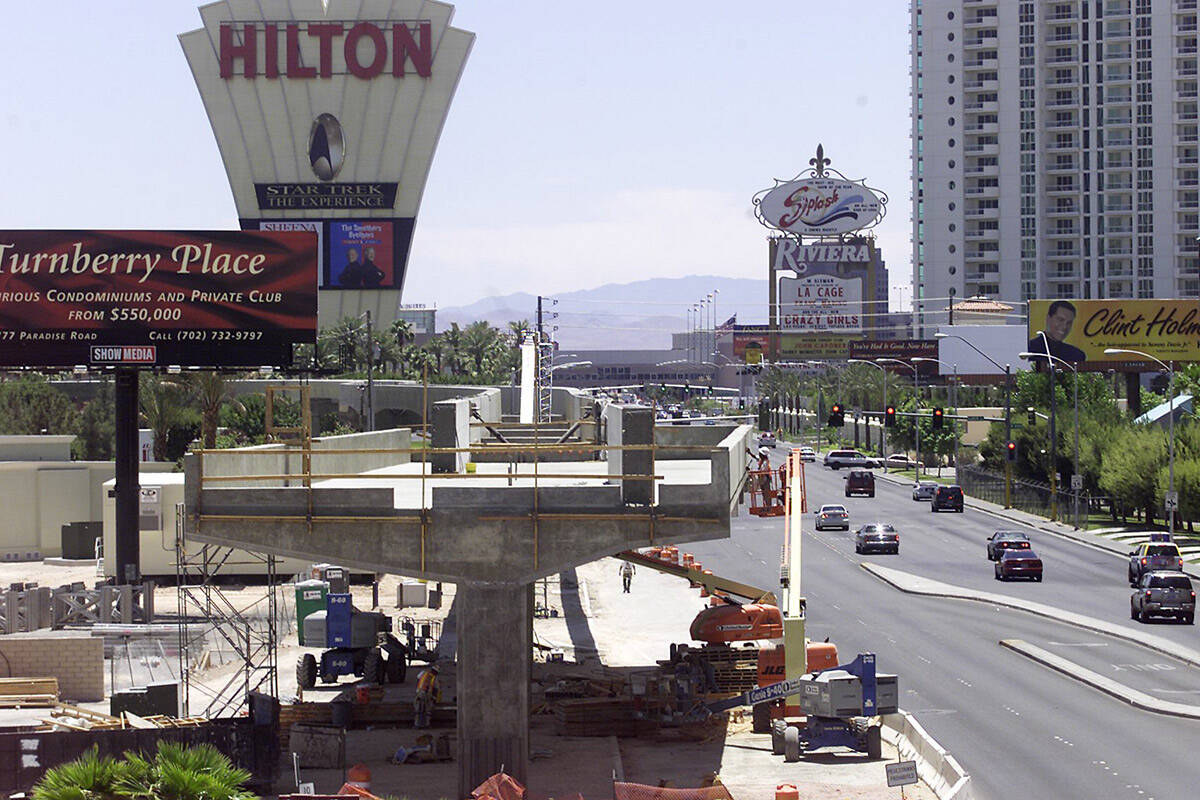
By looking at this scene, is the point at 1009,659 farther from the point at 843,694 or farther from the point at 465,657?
the point at 465,657

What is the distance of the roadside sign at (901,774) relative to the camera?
81.7 feet

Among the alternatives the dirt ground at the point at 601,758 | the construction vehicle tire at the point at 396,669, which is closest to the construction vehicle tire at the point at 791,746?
the dirt ground at the point at 601,758

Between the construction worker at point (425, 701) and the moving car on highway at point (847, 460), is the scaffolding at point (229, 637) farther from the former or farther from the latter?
the moving car on highway at point (847, 460)

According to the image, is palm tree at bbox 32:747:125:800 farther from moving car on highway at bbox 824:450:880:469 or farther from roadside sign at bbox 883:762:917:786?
moving car on highway at bbox 824:450:880:469

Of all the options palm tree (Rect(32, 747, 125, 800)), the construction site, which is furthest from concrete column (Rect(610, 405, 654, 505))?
palm tree (Rect(32, 747, 125, 800))

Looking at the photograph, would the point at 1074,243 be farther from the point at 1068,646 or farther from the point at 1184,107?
the point at 1068,646

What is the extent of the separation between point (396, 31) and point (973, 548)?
102m

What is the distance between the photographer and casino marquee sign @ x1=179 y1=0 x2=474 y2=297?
531 feet

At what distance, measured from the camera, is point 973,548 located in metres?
77.8

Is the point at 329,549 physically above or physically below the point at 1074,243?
below

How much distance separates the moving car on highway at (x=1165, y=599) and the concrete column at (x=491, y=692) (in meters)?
30.9

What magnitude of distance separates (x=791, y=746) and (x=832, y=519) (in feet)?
182

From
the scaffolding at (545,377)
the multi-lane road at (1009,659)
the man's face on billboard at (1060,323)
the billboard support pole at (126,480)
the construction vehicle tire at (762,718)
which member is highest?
the man's face on billboard at (1060,323)

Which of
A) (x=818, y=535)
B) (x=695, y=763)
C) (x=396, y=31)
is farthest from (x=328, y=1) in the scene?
(x=695, y=763)
